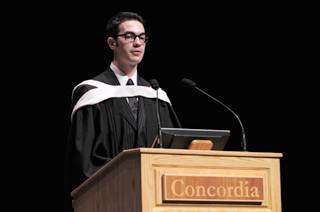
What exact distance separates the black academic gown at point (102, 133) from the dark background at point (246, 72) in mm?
1054

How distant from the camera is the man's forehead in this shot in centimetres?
423

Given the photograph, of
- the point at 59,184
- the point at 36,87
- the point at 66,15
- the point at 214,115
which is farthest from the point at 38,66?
the point at 214,115

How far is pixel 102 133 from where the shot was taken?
3852 millimetres

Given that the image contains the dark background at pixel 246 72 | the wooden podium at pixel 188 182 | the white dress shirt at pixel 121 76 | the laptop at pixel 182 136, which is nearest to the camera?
the wooden podium at pixel 188 182

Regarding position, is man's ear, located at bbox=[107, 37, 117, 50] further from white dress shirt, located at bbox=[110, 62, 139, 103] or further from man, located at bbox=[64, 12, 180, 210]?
white dress shirt, located at bbox=[110, 62, 139, 103]

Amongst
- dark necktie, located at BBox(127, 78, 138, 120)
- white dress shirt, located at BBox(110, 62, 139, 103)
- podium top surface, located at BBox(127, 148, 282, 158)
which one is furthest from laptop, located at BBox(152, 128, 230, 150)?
white dress shirt, located at BBox(110, 62, 139, 103)

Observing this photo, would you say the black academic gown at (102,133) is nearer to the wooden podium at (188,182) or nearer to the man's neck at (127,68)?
the man's neck at (127,68)

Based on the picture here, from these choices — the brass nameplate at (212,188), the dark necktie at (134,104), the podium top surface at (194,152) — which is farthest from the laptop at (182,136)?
the dark necktie at (134,104)

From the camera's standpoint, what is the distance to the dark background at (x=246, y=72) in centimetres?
521

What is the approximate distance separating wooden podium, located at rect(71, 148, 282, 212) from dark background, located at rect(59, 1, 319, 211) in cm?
241

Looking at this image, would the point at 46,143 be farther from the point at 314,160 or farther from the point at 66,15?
the point at 314,160

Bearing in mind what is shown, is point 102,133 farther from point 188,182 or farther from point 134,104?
point 188,182

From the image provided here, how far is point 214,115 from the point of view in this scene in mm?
5500

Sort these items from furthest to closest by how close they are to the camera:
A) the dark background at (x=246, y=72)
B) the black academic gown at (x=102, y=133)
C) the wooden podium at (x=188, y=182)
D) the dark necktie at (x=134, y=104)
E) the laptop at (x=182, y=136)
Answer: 1. the dark background at (x=246, y=72)
2. the dark necktie at (x=134, y=104)
3. the black academic gown at (x=102, y=133)
4. the laptop at (x=182, y=136)
5. the wooden podium at (x=188, y=182)
